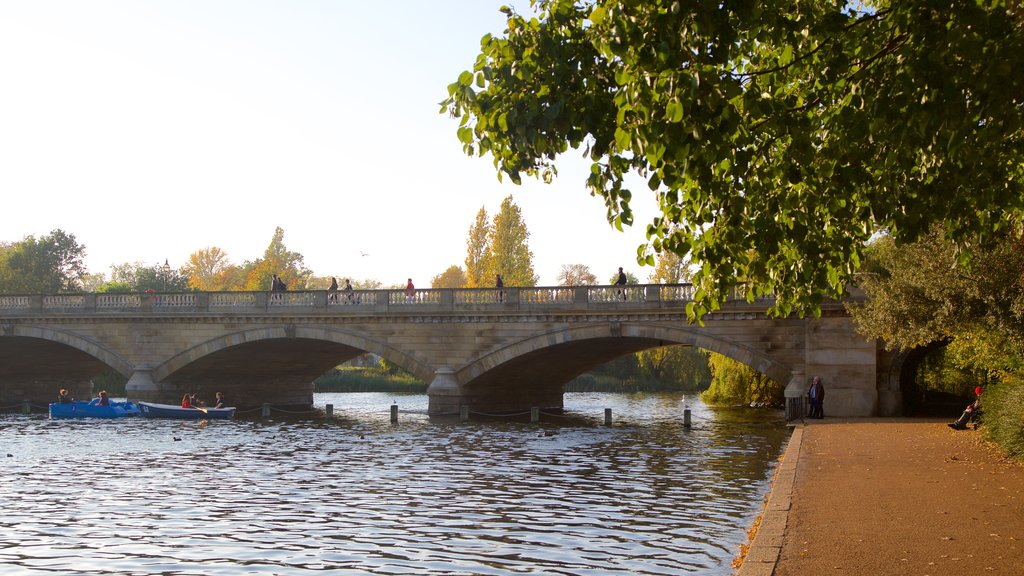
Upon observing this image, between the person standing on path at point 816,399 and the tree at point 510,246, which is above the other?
the tree at point 510,246

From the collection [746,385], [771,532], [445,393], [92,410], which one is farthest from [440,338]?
[771,532]

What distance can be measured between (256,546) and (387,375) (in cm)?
6251

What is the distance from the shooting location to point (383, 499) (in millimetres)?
20031

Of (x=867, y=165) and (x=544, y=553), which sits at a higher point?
(x=867, y=165)

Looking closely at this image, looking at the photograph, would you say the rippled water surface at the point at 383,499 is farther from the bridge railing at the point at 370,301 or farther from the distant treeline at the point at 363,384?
the distant treeline at the point at 363,384

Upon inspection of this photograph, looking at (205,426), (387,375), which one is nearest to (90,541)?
(205,426)

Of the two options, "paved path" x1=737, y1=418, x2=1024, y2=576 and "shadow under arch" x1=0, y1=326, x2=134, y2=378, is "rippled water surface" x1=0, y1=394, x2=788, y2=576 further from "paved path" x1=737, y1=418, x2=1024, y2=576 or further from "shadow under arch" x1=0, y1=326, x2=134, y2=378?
"shadow under arch" x1=0, y1=326, x2=134, y2=378

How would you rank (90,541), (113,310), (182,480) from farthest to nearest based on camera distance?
(113,310) → (182,480) → (90,541)

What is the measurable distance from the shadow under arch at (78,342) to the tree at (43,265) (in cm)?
4260

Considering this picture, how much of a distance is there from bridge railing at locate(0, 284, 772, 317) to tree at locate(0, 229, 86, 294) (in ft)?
134

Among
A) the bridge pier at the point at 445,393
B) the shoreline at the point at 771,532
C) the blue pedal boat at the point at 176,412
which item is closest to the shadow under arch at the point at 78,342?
the blue pedal boat at the point at 176,412

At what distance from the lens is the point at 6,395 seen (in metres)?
56.4

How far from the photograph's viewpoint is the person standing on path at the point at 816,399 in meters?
32.7

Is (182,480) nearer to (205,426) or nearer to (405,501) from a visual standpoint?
(405,501)
